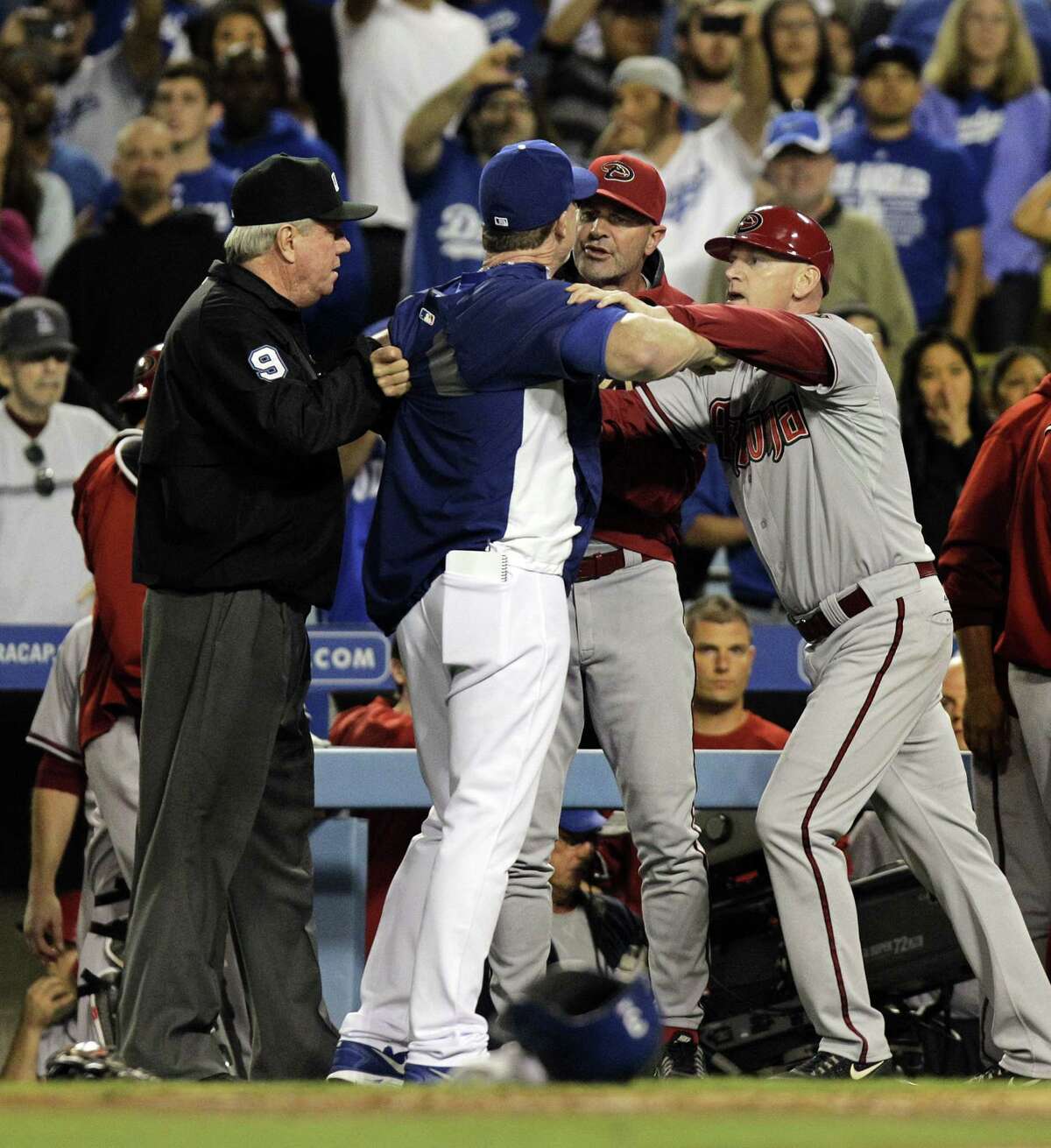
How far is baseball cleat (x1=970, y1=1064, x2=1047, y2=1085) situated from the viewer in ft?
13.8

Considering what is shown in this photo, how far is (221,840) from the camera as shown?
4094mm

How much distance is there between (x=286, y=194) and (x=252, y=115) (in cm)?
437

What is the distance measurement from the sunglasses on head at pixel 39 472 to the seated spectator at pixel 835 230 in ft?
8.65

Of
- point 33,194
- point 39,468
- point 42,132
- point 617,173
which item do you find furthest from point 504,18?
point 617,173

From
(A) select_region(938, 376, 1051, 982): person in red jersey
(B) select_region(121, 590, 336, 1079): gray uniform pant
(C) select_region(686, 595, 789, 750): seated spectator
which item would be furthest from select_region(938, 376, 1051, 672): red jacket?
(B) select_region(121, 590, 336, 1079): gray uniform pant

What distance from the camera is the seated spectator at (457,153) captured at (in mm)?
8211

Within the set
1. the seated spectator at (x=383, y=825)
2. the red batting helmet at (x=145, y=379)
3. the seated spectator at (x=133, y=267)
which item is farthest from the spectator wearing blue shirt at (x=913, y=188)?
the red batting helmet at (x=145, y=379)

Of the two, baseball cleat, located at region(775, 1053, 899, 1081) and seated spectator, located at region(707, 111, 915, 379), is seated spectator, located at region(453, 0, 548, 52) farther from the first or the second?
baseball cleat, located at region(775, 1053, 899, 1081)

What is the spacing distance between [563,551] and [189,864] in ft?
3.43

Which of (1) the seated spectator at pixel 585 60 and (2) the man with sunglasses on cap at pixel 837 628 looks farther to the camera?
(1) the seated spectator at pixel 585 60

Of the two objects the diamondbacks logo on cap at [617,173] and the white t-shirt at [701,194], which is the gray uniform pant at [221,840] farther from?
the white t-shirt at [701,194]

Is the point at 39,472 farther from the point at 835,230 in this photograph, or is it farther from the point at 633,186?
the point at 835,230

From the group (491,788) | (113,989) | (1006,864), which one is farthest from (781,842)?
(113,989)

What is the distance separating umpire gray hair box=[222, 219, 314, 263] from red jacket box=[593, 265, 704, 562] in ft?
2.94
